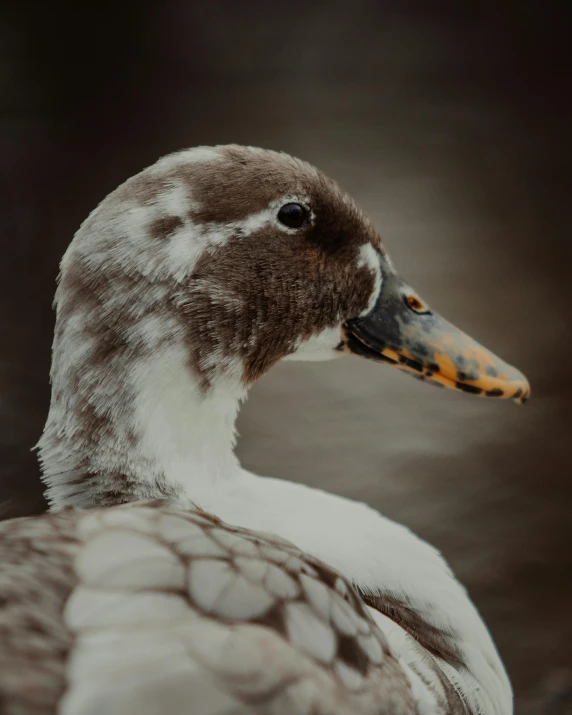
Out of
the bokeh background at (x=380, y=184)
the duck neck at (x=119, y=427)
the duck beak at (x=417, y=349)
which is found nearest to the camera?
the duck neck at (x=119, y=427)

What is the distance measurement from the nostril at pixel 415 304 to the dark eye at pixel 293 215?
4.0 inches

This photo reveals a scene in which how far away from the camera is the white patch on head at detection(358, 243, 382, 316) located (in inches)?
22.5

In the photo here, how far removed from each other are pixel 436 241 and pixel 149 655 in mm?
988

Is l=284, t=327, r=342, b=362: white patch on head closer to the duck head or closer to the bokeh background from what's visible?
the duck head

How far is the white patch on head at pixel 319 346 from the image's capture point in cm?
57

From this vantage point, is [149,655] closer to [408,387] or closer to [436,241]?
[408,387]

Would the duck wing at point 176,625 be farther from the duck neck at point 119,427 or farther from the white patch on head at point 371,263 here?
the white patch on head at point 371,263

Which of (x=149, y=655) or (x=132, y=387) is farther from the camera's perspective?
(x=132, y=387)

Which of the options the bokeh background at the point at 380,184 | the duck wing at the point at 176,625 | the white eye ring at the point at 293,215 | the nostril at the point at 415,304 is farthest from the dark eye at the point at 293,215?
the bokeh background at the point at 380,184

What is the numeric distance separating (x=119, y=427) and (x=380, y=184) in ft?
2.76

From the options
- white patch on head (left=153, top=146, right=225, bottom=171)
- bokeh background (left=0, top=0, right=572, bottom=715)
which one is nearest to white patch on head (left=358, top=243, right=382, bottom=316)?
white patch on head (left=153, top=146, right=225, bottom=171)

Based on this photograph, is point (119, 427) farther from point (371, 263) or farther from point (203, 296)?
point (371, 263)

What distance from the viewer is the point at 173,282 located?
1.60ft

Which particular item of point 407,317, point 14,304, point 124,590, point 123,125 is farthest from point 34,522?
point 123,125
